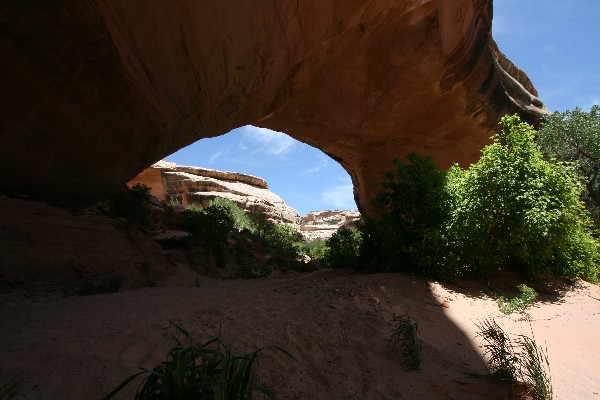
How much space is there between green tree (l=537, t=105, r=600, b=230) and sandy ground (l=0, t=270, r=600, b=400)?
7339 millimetres

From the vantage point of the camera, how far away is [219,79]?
5941 millimetres

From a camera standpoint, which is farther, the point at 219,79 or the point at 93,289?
the point at 219,79

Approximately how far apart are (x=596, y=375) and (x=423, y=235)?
317cm

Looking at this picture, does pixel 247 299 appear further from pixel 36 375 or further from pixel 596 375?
pixel 596 375

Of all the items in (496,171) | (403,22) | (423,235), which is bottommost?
(423,235)

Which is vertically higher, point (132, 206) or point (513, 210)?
point (132, 206)

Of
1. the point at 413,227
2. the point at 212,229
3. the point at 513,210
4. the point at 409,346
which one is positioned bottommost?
the point at 409,346

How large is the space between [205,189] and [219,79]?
17421 millimetres

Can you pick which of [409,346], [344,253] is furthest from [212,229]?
[409,346]

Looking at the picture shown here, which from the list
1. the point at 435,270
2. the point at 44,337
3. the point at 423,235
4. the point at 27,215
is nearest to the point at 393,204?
the point at 423,235

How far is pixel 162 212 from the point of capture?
36.6ft

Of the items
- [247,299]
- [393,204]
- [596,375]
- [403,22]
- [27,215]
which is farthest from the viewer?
[403,22]

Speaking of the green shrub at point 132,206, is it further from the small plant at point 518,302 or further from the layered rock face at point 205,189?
the layered rock face at point 205,189

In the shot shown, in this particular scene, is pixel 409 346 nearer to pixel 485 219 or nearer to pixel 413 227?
pixel 413 227
